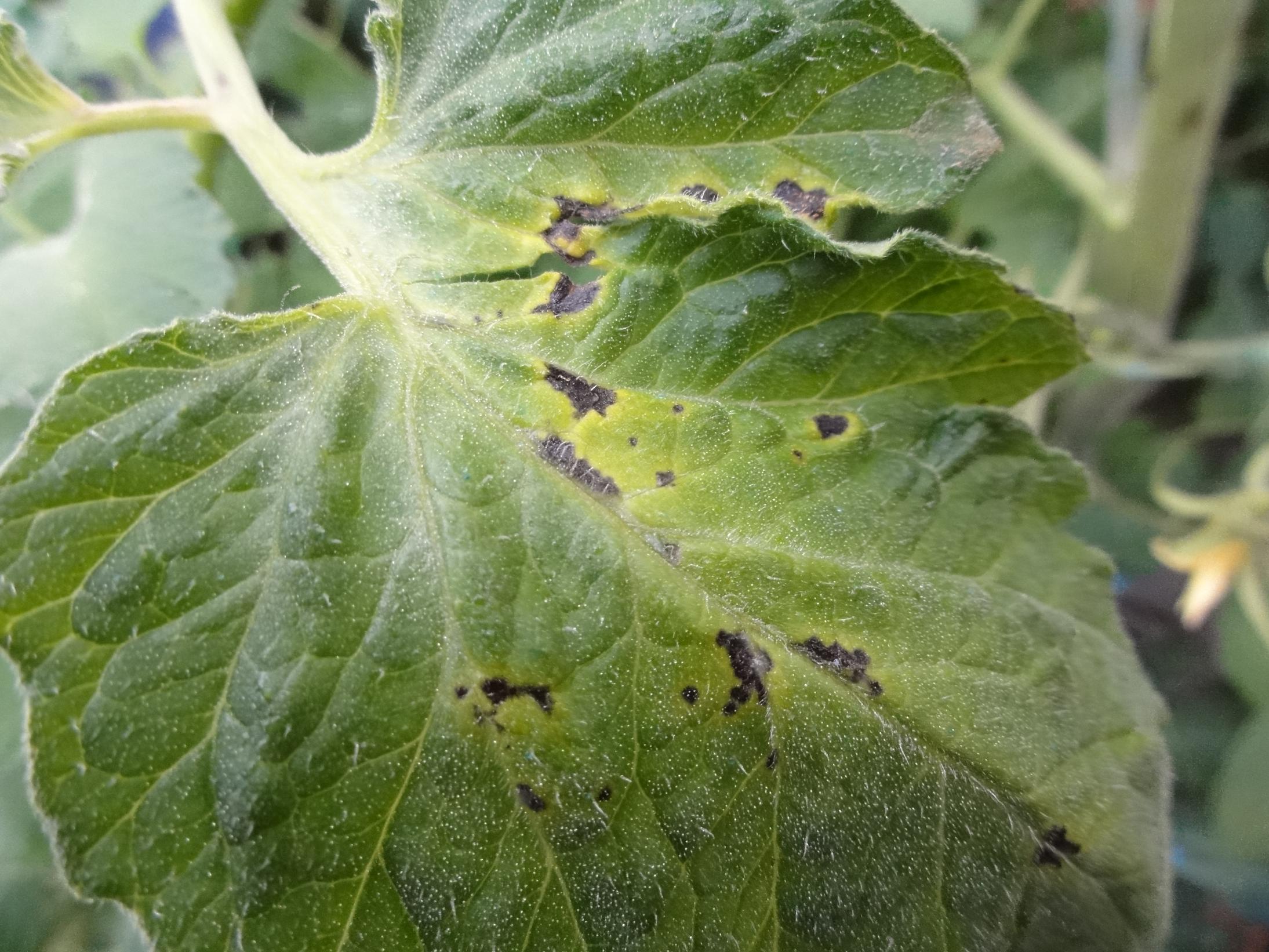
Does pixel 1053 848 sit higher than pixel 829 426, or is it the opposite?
pixel 829 426

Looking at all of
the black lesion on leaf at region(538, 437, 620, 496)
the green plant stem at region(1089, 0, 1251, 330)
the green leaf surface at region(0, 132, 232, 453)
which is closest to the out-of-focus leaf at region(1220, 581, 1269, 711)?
the green plant stem at region(1089, 0, 1251, 330)

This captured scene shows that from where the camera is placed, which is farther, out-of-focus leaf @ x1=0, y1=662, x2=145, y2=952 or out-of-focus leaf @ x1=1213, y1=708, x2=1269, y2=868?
out-of-focus leaf @ x1=1213, y1=708, x2=1269, y2=868

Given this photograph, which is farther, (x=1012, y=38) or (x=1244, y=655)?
(x=1244, y=655)

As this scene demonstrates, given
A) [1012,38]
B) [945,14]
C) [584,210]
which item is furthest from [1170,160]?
[584,210]

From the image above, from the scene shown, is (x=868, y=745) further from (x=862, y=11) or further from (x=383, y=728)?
(x=862, y=11)

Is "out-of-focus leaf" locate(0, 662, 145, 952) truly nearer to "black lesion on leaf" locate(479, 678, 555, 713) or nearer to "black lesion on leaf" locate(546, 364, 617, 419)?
"black lesion on leaf" locate(479, 678, 555, 713)

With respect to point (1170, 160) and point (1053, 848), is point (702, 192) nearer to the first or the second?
point (1053, 848)

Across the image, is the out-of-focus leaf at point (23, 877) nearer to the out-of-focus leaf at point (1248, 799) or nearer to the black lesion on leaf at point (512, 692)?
the black lesion on leaf at point (512, 692)
